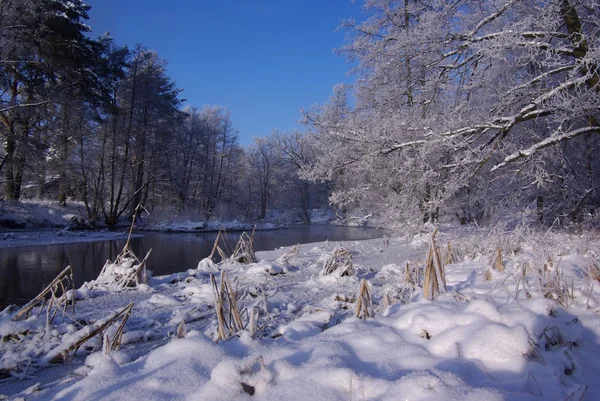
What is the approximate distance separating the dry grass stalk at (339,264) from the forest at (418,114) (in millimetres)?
1898

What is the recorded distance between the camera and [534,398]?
149 cm

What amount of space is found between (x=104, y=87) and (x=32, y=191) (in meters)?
Result: 8.06

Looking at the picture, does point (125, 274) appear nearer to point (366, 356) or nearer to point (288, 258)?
point (288, 258)

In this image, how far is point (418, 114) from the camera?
7148 mm

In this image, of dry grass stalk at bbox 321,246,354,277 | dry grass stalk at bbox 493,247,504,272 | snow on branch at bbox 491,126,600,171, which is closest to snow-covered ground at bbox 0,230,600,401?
dry grass stalk at bbox 493,247,504,272

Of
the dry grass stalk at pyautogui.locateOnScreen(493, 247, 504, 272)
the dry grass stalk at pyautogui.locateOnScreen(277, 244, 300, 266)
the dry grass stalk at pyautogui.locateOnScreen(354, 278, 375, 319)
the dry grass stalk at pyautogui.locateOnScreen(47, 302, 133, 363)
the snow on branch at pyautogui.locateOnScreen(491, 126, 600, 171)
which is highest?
the snow on branch at pyautogui.locateOnScreen(491, 126, 600, 171)

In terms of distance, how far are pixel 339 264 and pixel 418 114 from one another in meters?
3.53

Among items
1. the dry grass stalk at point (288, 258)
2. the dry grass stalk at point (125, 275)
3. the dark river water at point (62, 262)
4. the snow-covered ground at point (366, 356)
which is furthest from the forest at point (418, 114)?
the dark river water at point (62, 262)

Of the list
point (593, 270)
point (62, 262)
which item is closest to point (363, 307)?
point (593, 270)

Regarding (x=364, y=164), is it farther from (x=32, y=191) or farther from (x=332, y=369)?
(x=32, y=191)

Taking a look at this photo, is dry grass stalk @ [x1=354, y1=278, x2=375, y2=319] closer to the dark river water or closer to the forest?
the forest

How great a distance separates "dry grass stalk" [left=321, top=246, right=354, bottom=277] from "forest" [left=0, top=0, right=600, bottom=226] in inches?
74.7

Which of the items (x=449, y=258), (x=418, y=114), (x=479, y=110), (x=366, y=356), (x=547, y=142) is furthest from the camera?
(x=418, y=114)

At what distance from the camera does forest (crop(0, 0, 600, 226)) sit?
5863mm
